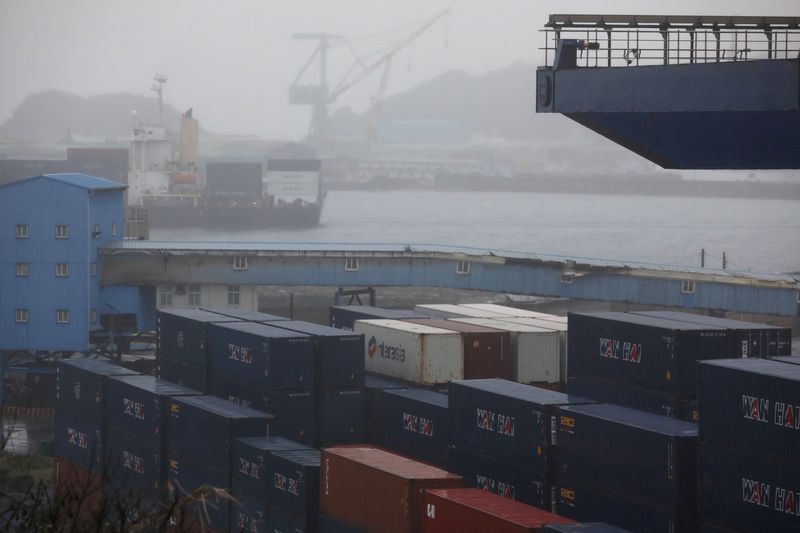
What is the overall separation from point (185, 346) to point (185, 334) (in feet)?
0.83

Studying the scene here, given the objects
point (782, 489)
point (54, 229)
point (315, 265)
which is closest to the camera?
point (782, 489)

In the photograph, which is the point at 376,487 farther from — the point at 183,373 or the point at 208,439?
the point at 183,373

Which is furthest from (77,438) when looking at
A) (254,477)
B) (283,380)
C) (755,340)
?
(755,340)

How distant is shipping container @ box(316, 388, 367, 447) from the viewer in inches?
875

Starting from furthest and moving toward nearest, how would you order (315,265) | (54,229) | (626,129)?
(315,265) < (54,229) < (626,129)

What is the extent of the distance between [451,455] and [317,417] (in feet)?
12.0

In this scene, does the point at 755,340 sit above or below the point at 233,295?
above

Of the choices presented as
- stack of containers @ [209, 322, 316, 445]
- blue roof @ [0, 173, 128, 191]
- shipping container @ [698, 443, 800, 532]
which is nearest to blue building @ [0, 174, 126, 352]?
blue roof @ [0, 173, 128, 191]

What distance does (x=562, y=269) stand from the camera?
129ft

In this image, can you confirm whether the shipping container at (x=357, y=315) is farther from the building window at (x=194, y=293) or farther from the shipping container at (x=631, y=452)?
the building window at (x=194, y=293)

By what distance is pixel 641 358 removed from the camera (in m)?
18.8

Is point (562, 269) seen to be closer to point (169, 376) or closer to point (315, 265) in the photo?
point (315, 265)

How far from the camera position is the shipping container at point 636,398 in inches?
714

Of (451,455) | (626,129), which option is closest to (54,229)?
(451,455)
